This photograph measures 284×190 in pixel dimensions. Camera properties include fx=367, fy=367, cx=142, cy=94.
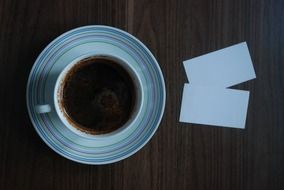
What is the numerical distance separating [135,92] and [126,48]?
0.26ft

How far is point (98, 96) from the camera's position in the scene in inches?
25.9

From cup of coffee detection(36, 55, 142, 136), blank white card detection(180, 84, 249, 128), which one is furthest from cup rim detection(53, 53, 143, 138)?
blank white card detection(180, 84, 249, 128)

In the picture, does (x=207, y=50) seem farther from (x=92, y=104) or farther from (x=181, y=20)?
(x=92, y=104)

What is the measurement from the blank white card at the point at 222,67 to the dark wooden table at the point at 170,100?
1 centimetres

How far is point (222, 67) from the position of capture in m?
0.72

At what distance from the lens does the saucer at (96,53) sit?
2.06ft

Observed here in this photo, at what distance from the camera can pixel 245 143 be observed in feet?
2.40

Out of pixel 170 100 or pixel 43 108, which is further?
pixel 170 100

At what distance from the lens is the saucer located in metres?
0.63

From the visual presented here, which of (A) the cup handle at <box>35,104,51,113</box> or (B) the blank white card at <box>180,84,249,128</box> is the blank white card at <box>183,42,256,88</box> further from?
(A) the cup handle at <box>35,104,51,113</box>

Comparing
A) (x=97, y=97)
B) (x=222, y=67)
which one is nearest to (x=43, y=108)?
(x=97, y=97)

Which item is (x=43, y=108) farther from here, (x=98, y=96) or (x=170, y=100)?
(x=170, y=100)

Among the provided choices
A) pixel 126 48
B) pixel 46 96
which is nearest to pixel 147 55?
pixel 126 48

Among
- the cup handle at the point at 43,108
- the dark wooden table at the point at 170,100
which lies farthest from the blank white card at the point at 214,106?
the cup handle at the point at 43,108
